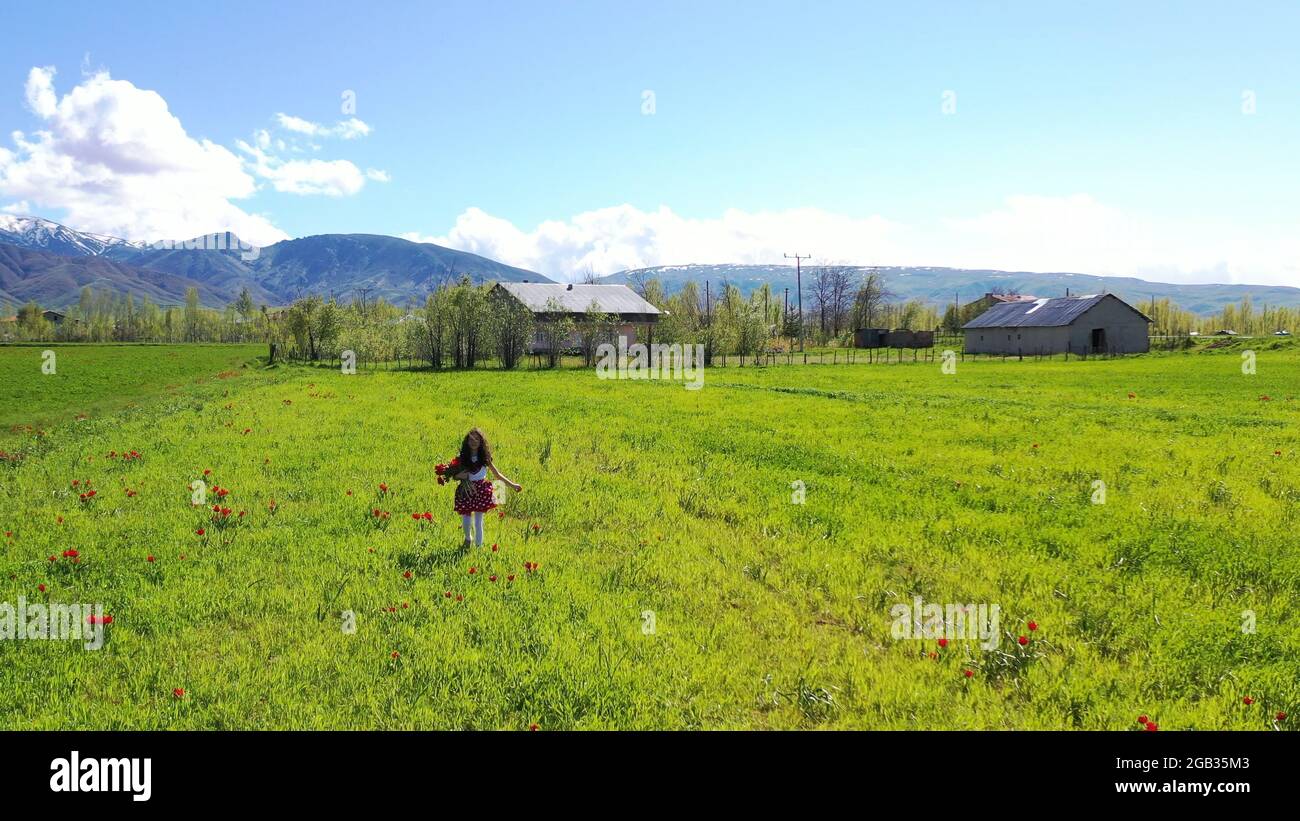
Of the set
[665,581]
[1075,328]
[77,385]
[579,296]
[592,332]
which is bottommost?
[665,581]

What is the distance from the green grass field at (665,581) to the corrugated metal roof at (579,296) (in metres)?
57.8

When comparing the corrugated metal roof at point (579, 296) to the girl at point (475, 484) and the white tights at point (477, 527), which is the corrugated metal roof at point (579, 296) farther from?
the white tights at point (477, 527)

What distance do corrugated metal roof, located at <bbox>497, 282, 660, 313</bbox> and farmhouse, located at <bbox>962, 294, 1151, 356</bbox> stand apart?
41842 millimetres

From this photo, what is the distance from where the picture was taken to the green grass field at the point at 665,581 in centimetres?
539

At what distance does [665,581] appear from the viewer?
8.13 m

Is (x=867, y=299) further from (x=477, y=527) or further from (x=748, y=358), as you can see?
(x=477, y=527)

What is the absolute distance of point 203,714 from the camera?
5.02 m

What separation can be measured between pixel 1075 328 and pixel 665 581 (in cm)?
7897

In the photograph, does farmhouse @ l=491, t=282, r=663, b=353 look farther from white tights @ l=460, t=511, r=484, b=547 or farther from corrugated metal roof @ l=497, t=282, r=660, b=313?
white tights @ l=460, t=511, r=484, b=547

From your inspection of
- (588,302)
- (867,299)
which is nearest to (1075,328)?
(867,299)

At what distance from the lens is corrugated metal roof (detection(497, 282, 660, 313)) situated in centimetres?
7456

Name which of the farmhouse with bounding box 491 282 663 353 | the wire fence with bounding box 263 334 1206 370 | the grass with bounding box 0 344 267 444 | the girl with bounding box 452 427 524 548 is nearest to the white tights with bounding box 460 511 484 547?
the girl with bounding box 452 427 524 548
